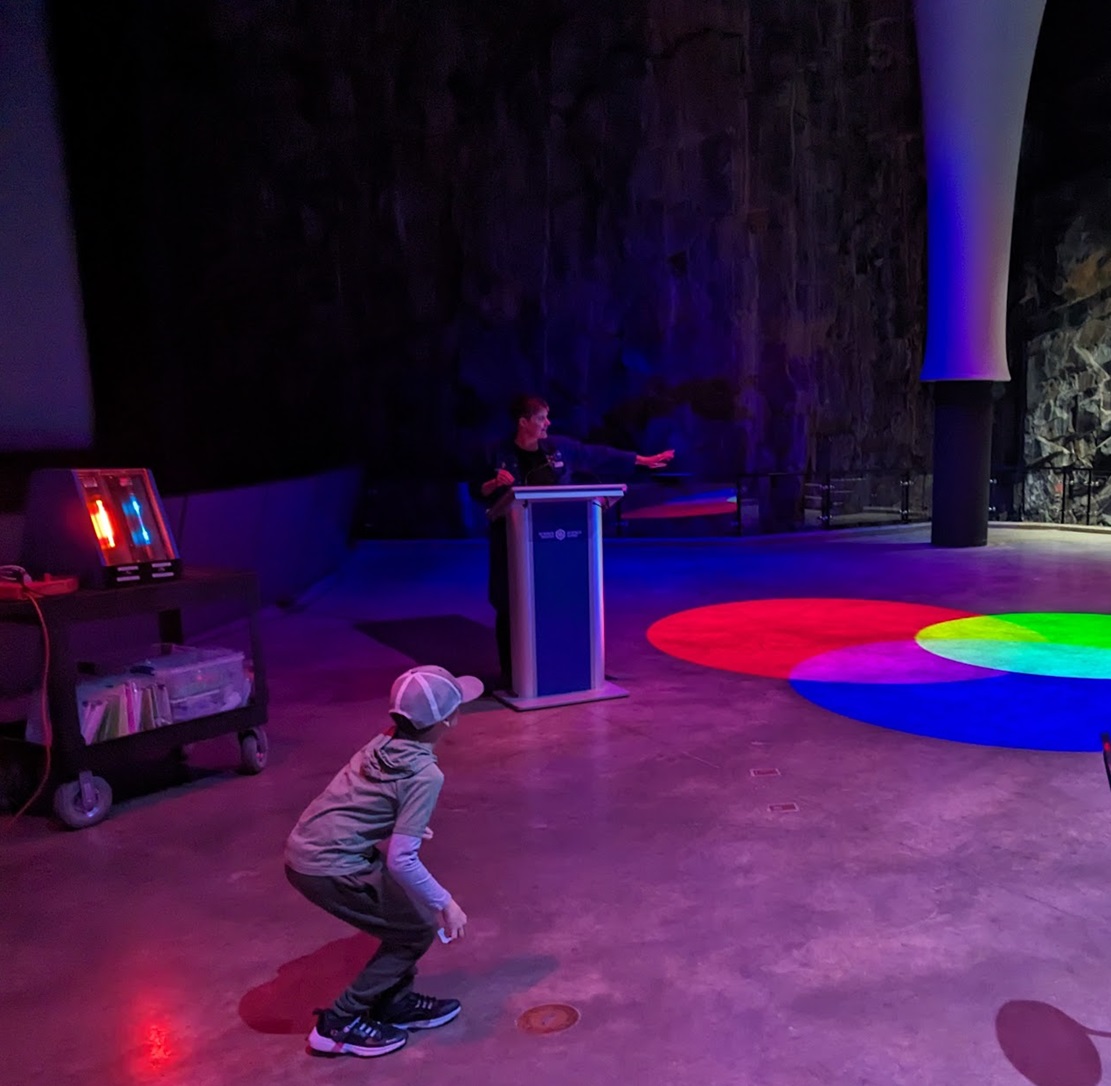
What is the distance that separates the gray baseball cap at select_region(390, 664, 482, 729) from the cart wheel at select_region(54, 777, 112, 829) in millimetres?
2328

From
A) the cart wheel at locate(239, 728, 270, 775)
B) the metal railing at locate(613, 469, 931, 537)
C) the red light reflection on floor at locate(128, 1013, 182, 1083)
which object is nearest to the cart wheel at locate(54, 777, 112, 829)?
the cart wheel at locate(239, 728, 270, 775)

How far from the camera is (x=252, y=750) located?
4473 millimetres

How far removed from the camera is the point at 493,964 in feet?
9.14

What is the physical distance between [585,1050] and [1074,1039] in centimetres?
128

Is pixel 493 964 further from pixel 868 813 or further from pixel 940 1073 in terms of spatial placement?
pixel 868 813

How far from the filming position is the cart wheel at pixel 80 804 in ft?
12.6

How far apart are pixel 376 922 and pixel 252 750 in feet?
7.71

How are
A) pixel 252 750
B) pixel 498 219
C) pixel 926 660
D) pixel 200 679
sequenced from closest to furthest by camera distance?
pixel 200 679 → pixel 252 750 → pixel 926 660 → pixel 498 219

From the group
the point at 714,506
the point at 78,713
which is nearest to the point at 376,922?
the point at 78,713

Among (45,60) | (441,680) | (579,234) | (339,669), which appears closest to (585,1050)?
(441,680)

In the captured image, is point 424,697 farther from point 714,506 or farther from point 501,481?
point 714,506

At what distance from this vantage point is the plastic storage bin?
4.21 metres

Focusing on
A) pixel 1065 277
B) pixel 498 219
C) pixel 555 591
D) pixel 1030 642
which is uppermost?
pixel 498 219

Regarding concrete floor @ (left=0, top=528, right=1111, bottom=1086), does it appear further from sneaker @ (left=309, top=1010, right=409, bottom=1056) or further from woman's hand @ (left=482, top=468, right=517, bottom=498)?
woman's hand @ (left=482, top=468, right=517, bottom=498)
